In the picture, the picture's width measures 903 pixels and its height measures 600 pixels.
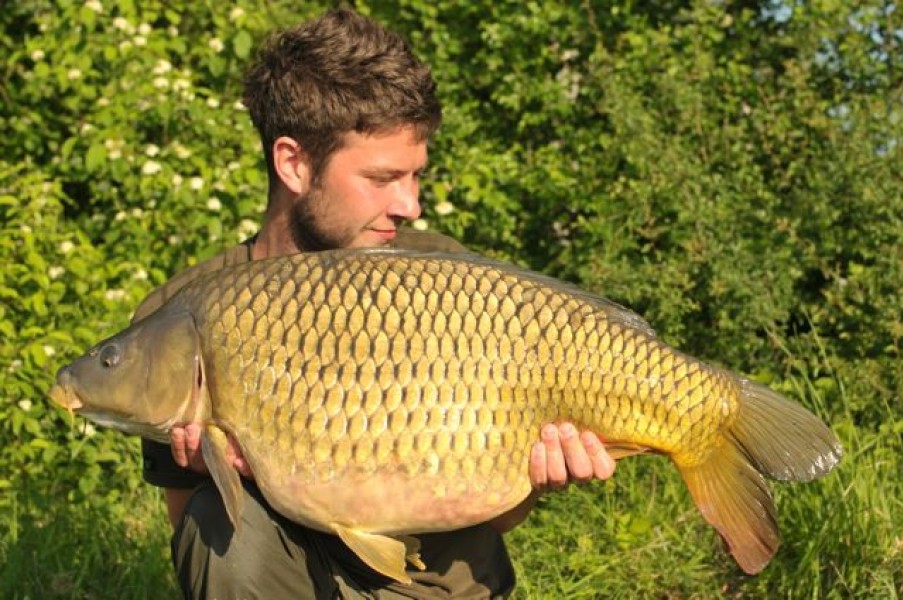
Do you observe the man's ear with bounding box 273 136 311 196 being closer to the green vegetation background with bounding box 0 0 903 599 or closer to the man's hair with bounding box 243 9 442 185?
the man's hair with bounding box 243 9 442 185

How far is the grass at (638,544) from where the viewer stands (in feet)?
9.19

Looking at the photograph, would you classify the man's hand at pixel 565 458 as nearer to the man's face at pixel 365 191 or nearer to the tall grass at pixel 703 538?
the man's face at pixel 365 191

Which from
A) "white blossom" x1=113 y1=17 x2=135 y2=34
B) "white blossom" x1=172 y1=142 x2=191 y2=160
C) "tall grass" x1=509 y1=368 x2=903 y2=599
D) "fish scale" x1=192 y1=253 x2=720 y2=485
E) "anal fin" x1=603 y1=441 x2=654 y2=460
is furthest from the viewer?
"white blossom" x1=113 y1=17 x2=135 y2=34

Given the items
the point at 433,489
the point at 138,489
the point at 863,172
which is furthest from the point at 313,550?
the point at 863,172

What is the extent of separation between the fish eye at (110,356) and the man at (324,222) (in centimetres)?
13

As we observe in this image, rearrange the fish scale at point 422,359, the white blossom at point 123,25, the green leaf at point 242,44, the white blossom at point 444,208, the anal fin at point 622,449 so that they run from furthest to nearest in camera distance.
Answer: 1. the green leaf at point 242,44
2. the white blossom at point 123,25
3. the white blossom at point 444,208
4. the anal fin at point 622,449
5. the fish scale at point 422,359

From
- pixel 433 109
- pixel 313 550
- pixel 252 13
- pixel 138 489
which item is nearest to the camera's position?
pixel 313 550

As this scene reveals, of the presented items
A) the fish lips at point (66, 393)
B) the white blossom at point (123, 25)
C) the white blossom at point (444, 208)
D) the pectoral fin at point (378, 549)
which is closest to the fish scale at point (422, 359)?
the pectoral fin at point (378, 549)

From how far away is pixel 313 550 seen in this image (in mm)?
2186

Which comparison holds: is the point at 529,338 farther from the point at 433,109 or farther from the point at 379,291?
the point at 433,109

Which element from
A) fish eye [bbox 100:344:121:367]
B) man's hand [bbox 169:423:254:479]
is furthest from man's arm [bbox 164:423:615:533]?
fish eye [bbox 100:344:121:367]

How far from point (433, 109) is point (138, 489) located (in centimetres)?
161

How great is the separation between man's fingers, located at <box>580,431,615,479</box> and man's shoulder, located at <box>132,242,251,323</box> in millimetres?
698

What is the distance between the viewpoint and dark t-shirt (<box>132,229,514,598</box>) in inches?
89.4
